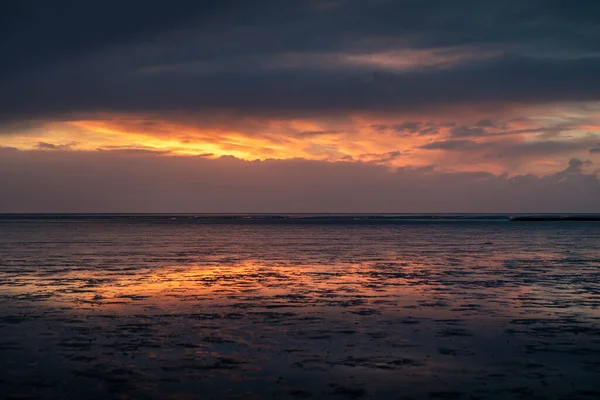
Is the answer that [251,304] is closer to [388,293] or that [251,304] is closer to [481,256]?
[388,293]

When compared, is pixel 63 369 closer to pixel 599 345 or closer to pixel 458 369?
pixel 458 369

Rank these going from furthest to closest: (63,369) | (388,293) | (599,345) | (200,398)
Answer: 1. (388,293)
2. (599,345)
3. (63,369)
4. (200,398)

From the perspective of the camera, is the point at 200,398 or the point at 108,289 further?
the point at 108,289

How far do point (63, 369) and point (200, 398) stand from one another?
439 cm

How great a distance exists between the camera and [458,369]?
1622 centimetres

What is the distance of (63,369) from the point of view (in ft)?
53.0

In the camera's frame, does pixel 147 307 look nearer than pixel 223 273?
Yes

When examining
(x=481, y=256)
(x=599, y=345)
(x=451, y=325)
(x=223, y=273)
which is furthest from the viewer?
(x=481, y=256)

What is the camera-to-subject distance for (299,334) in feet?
67.6

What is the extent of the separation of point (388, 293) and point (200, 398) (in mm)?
17758

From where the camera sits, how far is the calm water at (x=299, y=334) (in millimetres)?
14773

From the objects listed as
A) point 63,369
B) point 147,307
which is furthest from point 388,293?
point 63,369

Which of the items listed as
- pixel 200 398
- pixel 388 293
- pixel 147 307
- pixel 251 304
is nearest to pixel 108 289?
pixel 147 307

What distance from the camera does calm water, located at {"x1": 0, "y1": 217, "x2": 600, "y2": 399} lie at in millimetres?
14773
